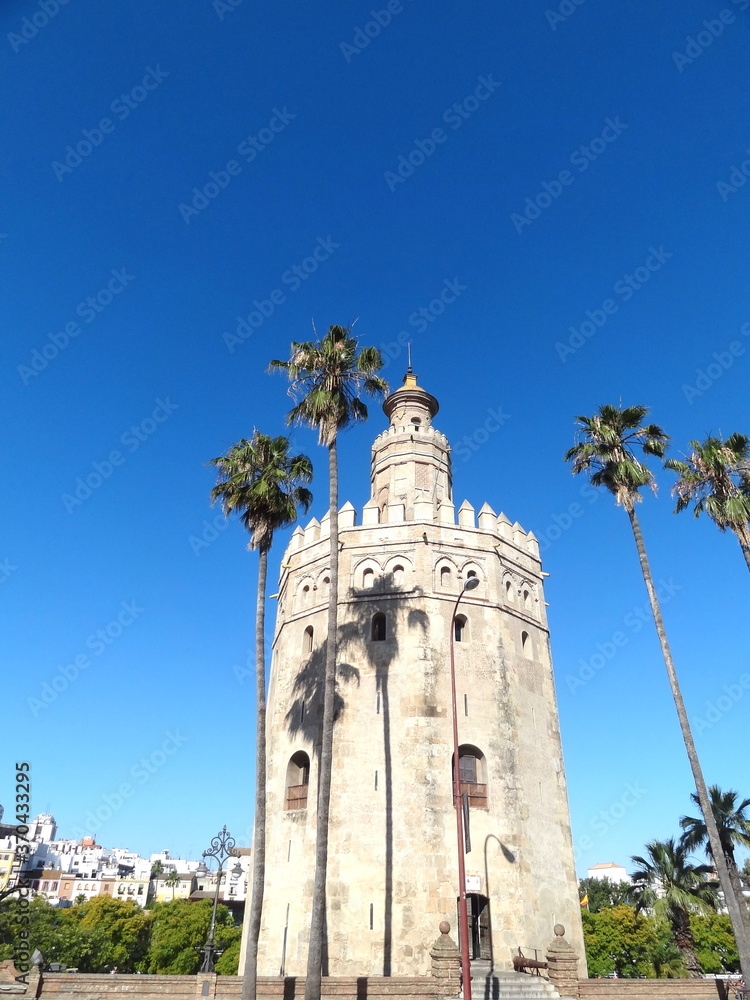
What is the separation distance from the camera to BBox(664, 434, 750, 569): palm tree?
2177cm

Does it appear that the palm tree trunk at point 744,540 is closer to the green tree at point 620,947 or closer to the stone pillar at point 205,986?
the stone pillar at point 205,986

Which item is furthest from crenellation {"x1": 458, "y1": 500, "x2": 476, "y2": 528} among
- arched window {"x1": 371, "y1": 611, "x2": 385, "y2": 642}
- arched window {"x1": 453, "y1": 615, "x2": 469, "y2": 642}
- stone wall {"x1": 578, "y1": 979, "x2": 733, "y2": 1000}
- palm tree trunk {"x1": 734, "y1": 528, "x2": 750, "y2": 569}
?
stone wall {"x1": 578, "y1": 979, "x2": 733, "y2": 1000}

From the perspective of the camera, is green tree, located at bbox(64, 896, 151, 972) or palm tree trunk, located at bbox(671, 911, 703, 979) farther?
green tree, located at bbox(64, 896, 151, 972)

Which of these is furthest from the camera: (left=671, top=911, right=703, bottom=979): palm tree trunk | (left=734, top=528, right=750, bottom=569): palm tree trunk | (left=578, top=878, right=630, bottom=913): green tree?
(left=578, top=878, right=630, bottom=913): green tree

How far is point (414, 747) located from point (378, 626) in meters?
4.69

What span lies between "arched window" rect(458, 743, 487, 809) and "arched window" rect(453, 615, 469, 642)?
378cm

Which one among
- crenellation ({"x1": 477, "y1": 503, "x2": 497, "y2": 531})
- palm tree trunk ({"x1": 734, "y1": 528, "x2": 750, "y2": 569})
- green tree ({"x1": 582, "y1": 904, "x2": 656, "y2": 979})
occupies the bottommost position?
green tree ({"x1": 582, "y1": 904, "x2": 656, "y2": 979})

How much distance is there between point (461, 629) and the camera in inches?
969

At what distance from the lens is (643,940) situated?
45.8m

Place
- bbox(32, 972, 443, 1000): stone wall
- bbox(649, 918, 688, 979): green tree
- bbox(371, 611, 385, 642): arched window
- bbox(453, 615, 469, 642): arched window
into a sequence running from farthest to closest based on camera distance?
1. bbox(649, 918, 688, 979): green tree
2. bbox(371, 611, 385, 642): arched window
3. bbox(453, 615, 469, 642): arched window
4. bbox(32, 972, 443, 1000): stone wall

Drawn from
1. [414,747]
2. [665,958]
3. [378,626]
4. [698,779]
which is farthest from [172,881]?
[698,779]

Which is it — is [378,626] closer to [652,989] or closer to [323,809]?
[323,809]

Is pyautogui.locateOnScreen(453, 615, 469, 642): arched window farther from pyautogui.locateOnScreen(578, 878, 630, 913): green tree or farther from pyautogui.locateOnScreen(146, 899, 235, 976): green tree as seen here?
pyautogui.locateOnScreen(578, 878, 630, 913): green tree

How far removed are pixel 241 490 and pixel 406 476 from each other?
1065 centimetres
